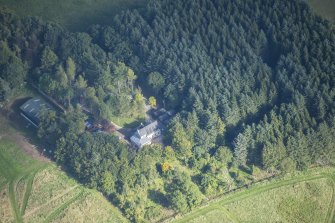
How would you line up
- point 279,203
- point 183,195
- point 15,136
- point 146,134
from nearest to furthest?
point 183,195, point 279,203, point 146,134, point 15,136

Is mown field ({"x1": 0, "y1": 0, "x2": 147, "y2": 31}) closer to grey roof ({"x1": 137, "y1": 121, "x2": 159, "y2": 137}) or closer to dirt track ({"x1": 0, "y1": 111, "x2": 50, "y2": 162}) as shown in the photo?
dirt track ({"x1": 0, "y1": 111, "x2": 50, "y2": 162})

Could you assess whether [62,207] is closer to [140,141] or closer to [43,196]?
[43,196]

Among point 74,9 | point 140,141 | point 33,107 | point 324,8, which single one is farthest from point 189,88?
point 324,8

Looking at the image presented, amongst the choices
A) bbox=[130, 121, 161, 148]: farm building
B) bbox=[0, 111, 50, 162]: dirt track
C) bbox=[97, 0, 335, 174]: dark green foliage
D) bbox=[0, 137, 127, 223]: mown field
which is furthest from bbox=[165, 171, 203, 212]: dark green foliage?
bbox=[0, 111, 50, 162]: dirt track

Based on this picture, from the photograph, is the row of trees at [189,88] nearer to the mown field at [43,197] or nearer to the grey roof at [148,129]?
the mown field at [43,197]

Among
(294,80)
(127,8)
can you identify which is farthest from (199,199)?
(127,8)

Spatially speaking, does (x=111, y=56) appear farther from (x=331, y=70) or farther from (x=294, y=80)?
(x=331, y=70)
